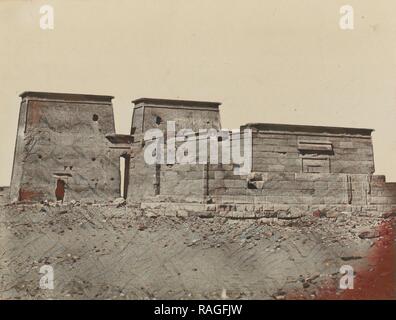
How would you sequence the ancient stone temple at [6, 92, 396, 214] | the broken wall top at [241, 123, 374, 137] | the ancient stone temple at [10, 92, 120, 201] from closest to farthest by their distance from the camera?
1. the ancient stone temple at [6, 92, 396, 214]
2. the ancient stone temple at [10, 92, 120, 201]
3. the broken wall top at [241, 123, 374, 137]

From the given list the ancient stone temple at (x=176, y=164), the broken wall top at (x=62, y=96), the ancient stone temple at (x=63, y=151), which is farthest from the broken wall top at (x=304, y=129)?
the broken wall top at (x=62, y=96)

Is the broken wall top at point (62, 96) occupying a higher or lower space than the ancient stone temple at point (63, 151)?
higher

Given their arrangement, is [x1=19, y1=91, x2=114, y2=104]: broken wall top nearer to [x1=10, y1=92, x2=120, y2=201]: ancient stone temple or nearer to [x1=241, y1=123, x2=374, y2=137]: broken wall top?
[x1=10, y1=92, x2=120, y2=201]: ancient stone temple

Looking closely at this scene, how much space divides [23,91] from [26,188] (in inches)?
74.0

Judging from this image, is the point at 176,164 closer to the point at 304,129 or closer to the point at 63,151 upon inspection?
the point at 63,151

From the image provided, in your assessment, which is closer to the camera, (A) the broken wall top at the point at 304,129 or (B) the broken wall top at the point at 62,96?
(B) the broken wall top at the point at 62,96

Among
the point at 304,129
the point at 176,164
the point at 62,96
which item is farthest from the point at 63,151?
the point at 304,129

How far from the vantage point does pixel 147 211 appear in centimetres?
1335

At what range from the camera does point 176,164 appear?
1384 centimetres

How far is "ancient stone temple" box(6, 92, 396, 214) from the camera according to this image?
45.0ft

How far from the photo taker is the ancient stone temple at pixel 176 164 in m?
13.7

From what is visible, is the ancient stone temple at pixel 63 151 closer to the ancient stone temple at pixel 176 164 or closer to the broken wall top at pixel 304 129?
the ancient stone temple at pixel 176 164

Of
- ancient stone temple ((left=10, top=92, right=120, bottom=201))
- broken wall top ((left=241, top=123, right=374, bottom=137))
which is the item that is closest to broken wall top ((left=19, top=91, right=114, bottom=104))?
ancient stone temple ((left=10, top=92, right=120, bottom=201))
